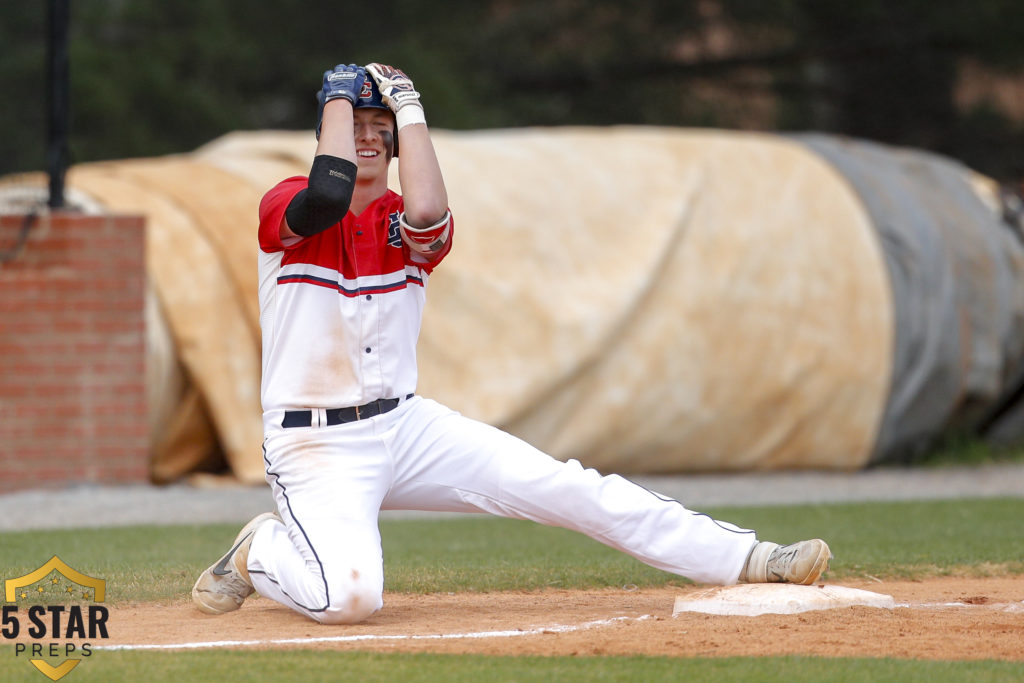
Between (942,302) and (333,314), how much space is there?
8.53 m

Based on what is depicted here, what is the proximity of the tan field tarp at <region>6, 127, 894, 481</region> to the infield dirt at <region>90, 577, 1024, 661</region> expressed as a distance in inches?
206

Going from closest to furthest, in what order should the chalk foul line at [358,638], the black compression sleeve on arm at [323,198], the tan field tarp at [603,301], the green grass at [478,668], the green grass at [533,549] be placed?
the green grass at [478,668] < the chalk foul line at [358,638] < the black compression sleeve on arm at [323,198] < the green grass at [533,549] < the tan field tarp at [603,301]

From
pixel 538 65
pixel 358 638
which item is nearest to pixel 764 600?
pixel 358 638

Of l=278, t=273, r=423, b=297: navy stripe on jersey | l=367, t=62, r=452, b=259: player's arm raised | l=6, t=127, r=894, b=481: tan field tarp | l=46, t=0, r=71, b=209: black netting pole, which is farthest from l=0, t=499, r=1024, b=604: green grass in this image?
l=46, t=0, r=71, b=209: black netting pole

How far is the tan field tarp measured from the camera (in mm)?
10906

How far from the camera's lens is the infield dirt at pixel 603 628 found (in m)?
4.56

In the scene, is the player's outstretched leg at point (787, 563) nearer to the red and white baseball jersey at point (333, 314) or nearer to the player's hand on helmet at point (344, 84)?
the red and white baseball jersey at point (333, 314)

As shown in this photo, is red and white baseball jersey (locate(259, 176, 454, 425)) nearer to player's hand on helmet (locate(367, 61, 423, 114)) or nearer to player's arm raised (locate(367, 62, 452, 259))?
player's arm raised (locate(367, 62, 452, 259))

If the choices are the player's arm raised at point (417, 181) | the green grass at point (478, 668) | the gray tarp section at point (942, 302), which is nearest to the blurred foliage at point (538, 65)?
the gray tarp section at point (942, 302)

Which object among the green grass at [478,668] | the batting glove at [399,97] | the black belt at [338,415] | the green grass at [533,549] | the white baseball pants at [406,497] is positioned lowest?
the green grass at [533,549]

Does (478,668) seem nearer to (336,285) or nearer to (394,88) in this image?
(336,285)

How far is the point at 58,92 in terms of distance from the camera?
10758mm

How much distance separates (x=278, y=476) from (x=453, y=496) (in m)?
0.65

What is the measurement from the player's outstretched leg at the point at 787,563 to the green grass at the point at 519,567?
2.51ft
